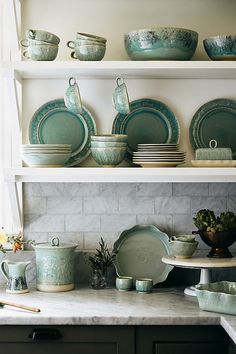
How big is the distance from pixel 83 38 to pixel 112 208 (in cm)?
84

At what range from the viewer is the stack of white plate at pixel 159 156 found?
328 cm

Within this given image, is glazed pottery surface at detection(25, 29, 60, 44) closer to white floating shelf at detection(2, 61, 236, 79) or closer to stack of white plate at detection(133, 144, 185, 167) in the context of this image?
white floating shelf at detection(2, 61, 236, 79)

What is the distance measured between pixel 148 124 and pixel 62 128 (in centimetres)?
41

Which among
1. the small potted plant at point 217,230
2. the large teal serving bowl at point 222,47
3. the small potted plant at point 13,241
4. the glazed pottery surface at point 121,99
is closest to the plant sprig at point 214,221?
the small potted plant at point 217,230

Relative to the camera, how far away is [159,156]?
129 inches

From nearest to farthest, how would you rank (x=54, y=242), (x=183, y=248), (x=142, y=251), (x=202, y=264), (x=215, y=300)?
(x=215, y=300), (x=202, y=264), (x=183, y=248), (x=54, y=242), (x=142, y=251)

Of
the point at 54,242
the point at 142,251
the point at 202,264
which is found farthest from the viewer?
the point at 142,251

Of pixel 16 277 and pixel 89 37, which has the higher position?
pixel 89 37

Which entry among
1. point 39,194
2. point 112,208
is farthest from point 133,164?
point 39,194

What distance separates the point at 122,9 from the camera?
354cm

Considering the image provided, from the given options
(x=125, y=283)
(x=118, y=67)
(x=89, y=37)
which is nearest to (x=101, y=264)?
(x=125, y=283)

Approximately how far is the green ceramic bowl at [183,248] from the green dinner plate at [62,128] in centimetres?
62

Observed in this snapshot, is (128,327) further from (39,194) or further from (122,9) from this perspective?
(122,9)

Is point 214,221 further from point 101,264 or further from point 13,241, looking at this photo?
point 13,241
